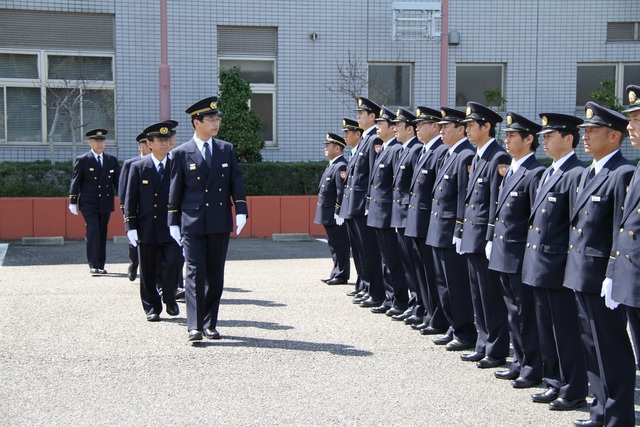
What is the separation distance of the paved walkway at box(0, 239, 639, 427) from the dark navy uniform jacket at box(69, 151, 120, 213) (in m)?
1.83

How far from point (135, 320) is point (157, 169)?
1.72 meters

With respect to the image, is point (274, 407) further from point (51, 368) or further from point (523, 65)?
point (523, 65)

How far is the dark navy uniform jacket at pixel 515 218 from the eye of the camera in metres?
6.47

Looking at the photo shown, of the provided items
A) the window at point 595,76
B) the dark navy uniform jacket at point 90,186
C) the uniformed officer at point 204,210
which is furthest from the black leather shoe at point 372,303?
the window at point 595,76

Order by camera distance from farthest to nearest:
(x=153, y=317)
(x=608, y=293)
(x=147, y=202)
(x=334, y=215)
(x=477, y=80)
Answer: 1. (x=477, y=80)
2. (x=334, y=215)
3. (x=147, y=202)
4. (x=153, y=317)
5. (x=608, y=293)

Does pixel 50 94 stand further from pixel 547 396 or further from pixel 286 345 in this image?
pixel 547 396

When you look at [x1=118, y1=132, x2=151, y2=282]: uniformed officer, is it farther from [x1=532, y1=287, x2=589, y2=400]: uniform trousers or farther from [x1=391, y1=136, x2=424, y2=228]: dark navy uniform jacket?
[x1=532, y1=287, x2=589, y2=400]: uniform trousers

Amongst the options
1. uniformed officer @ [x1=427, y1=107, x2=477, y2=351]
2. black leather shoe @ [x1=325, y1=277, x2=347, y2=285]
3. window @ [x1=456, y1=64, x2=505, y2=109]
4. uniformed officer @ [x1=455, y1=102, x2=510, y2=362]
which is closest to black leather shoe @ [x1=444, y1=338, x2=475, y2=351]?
uniformed officer @ [x1=427, y1=107, x2=477, y2=351]

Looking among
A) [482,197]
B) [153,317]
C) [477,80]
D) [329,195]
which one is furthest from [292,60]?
[482,197]

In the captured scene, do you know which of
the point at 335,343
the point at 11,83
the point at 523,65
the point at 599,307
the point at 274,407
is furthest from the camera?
the point at 523,65

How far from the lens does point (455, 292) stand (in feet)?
25.4

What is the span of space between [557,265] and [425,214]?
96.7 inches

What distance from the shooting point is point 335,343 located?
787 cm

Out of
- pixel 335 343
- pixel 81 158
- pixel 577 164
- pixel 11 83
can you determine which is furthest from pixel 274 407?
pixel 11 83
